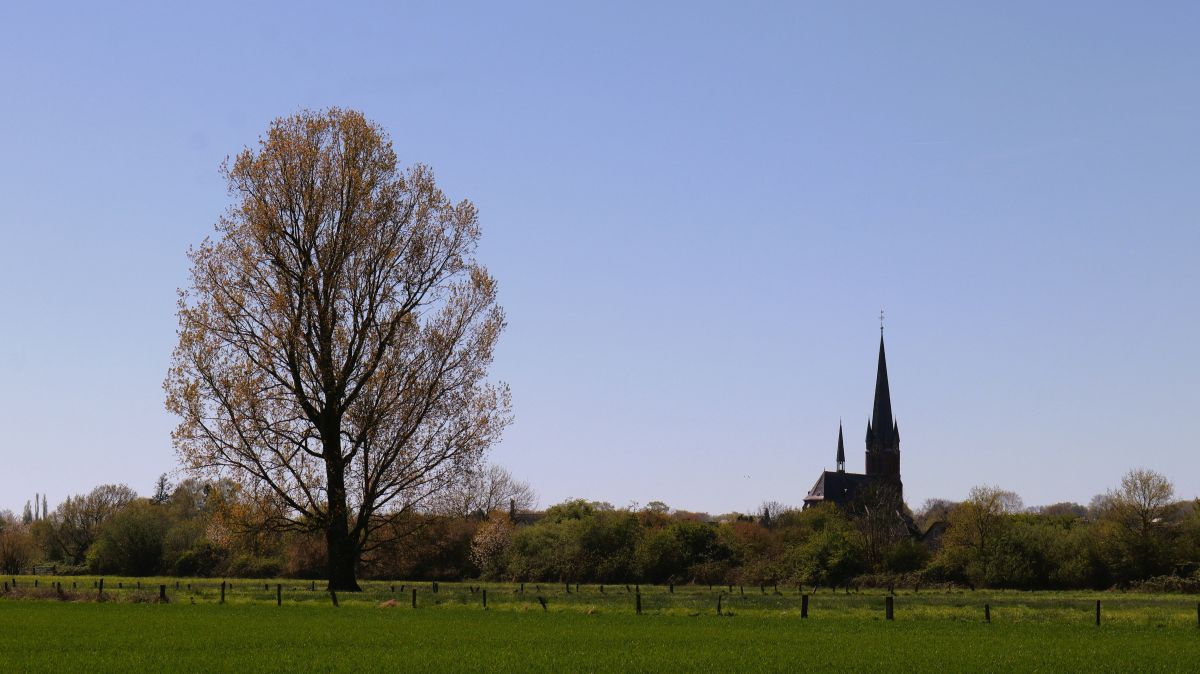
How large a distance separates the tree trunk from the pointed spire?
397 feet

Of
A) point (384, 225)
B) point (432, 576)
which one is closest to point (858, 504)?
point (432, 576)

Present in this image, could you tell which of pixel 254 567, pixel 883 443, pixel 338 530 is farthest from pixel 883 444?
pixel 338 530

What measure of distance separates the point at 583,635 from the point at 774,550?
2051 inches

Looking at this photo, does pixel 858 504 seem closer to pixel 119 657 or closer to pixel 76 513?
pixel 76 513

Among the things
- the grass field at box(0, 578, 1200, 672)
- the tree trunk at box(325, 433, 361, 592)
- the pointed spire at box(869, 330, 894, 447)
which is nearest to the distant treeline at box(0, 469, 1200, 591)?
the tree trunk at box(325, 433, 361, 592)

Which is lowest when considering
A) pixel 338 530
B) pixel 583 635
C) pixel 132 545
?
pixel 132 545

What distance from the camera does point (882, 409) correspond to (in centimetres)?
16525

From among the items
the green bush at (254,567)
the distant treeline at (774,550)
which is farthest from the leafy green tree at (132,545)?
the green bush at (254,567)

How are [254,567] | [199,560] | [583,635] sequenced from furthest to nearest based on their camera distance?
[199,560]
[254,567]
[583,635]

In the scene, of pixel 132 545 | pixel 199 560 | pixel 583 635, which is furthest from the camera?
pixel 132 545

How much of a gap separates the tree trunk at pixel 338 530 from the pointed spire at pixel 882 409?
121066mm

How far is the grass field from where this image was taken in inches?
1079

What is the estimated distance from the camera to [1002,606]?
1881 inches

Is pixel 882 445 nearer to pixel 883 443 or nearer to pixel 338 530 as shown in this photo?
pixel 883 443
